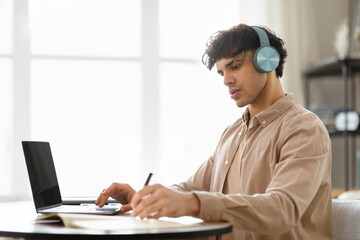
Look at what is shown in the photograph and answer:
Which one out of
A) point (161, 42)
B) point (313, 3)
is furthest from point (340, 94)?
point (161, 42)

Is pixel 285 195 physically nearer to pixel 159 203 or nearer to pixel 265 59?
pixel 159 203

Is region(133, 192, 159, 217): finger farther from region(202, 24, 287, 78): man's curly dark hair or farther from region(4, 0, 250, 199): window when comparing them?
region(4, 0, 250, 199): window

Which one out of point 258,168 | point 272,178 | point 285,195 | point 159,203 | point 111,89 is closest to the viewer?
point 159,203

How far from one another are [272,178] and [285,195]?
0.16 metres

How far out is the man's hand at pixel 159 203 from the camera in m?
1.08

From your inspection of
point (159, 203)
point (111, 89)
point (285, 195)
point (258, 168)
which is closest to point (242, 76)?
point (258, 168)

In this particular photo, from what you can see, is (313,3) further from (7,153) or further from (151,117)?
(7,153)

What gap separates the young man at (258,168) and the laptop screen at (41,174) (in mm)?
141

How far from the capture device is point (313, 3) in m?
3.73

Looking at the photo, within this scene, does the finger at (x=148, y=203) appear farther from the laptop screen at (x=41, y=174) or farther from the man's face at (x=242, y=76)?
the man's face at (x=242, y=76)

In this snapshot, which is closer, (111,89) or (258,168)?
(258,168)

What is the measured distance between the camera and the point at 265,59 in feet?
5.08

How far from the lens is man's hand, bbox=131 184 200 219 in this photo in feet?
3.55

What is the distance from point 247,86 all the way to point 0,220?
774 mm
